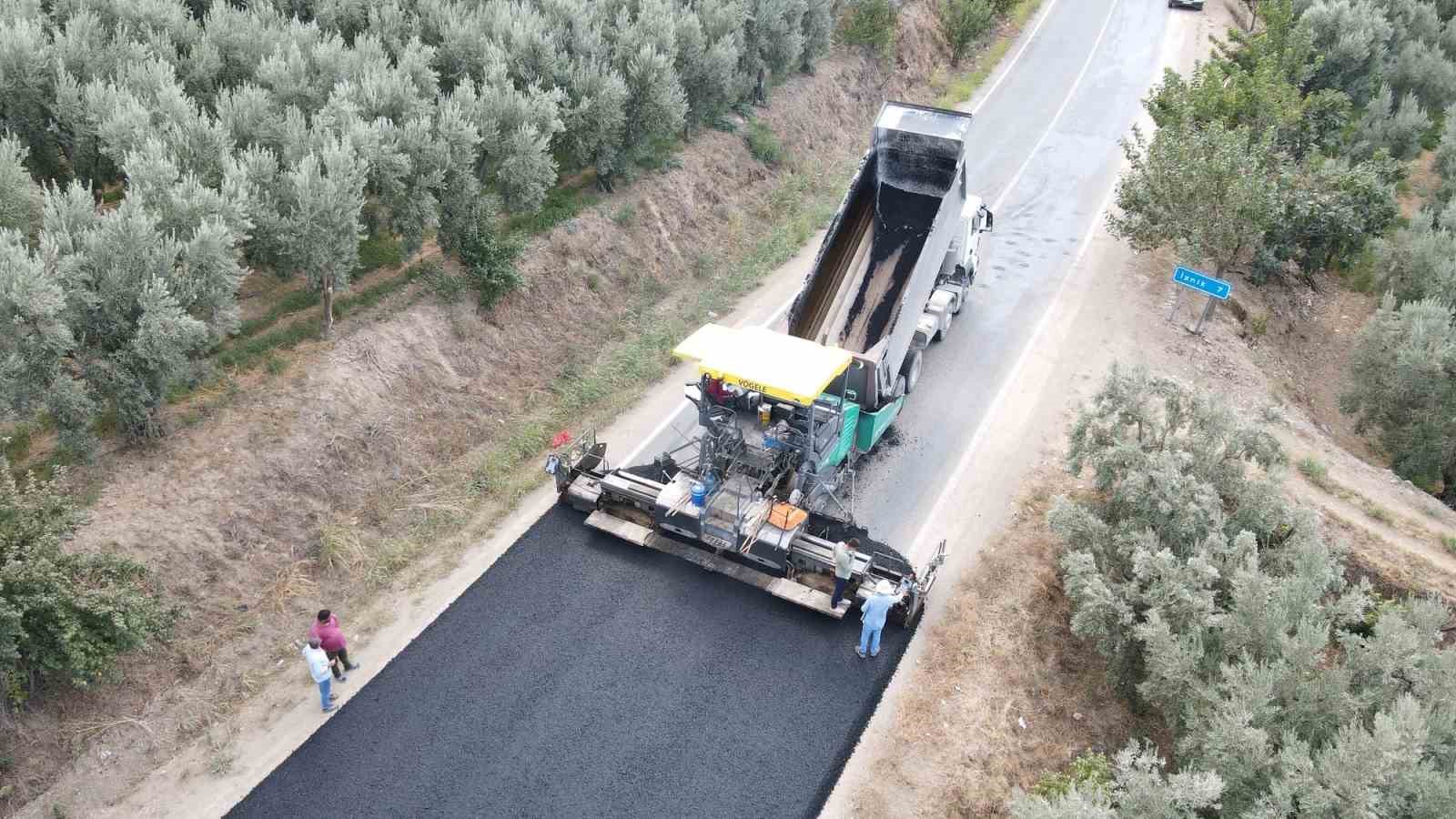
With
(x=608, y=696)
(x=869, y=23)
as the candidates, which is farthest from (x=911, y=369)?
(x=869, y=23)

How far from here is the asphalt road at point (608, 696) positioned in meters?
10.8

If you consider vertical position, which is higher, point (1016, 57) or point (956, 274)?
point (1016, 57)

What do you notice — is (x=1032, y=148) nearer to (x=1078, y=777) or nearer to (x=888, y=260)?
(x=888, y=260)

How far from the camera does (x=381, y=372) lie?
1600cm

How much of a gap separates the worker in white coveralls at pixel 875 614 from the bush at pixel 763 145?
53.5 ft

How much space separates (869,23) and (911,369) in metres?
18.5

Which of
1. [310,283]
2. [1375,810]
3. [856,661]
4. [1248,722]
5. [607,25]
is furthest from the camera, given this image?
[607,25]

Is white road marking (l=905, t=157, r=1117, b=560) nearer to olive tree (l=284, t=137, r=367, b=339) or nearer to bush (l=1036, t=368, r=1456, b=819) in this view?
bush (l=1036, t=368, r=1456, b=819)

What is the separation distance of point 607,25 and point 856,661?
18.0 metres

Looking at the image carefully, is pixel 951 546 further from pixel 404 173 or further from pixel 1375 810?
pixel 404 173

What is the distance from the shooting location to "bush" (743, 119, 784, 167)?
26.0m

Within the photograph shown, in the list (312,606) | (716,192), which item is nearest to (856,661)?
(312,606)

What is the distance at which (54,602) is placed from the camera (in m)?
10.2

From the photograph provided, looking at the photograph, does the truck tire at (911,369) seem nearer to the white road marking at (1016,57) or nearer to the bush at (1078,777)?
the bush at (1078,777)
